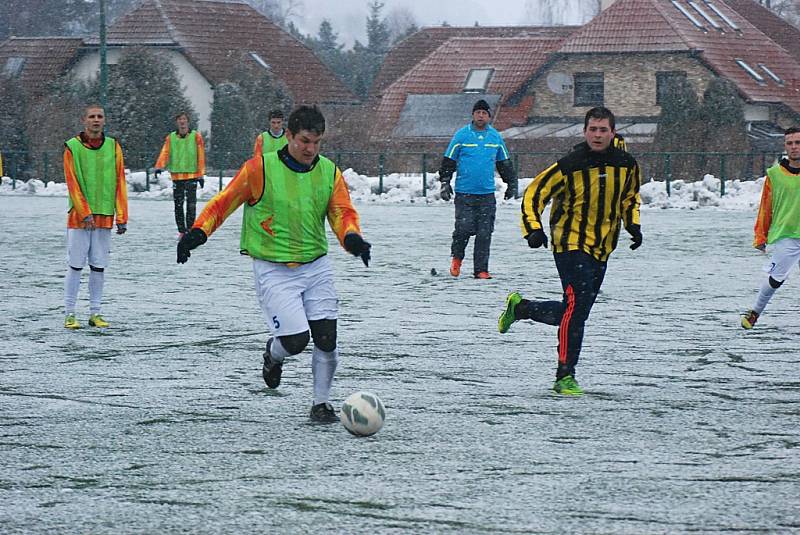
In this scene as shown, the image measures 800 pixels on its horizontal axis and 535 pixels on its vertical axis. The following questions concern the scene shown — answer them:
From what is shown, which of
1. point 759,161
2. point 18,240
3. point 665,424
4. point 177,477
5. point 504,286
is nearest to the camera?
point 177,477

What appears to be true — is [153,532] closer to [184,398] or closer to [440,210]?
[184,398]

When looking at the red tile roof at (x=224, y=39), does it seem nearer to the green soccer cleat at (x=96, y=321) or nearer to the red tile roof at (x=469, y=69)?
the red tile roof at (x=469, y=69)

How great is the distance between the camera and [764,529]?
5.21 meters

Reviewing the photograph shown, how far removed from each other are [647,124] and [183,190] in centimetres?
2957

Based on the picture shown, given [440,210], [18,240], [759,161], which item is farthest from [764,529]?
[759,161]

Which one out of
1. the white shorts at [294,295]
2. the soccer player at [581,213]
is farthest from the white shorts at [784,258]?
the white shorts at [294,295]

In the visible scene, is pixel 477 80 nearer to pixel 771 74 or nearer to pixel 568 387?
pixel 771 74

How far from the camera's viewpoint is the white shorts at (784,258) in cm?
1133

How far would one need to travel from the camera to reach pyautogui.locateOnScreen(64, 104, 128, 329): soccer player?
11.5 meters

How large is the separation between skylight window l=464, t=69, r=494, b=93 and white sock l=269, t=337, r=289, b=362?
1860 inches

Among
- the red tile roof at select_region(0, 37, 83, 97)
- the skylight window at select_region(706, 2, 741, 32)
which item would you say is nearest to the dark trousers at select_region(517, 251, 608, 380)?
the skylight window at select_region(706, 2, 741, 32)

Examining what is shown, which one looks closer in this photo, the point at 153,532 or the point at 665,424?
the point at 153,532

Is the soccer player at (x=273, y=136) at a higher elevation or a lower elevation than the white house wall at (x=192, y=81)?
lower

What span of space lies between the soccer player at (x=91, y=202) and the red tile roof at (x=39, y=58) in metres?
43.6
